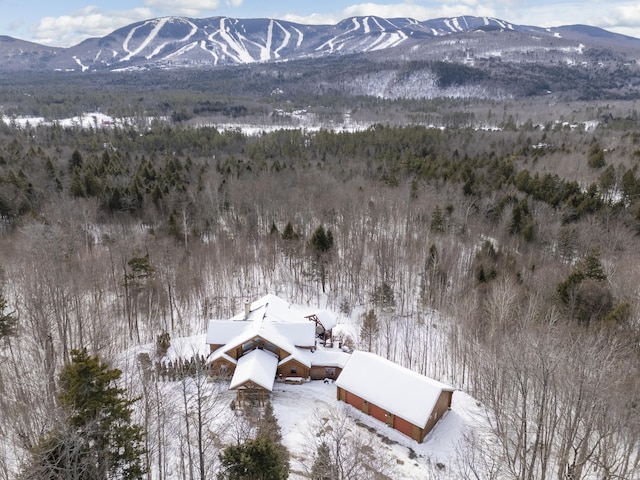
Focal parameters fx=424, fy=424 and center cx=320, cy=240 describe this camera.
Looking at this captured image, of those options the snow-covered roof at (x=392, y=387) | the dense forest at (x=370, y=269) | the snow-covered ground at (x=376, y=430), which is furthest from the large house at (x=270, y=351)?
the dense forest at (x=370, y=269)

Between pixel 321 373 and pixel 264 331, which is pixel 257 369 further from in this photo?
pixel 321 373

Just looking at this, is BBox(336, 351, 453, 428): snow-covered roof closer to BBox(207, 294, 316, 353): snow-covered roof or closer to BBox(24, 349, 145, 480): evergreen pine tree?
BBox(207, 294, 316, 353): snow-covered roof

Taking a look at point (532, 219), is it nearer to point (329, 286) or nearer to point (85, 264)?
point (329, 286)

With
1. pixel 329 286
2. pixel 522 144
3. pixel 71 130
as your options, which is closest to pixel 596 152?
pixel 522 144

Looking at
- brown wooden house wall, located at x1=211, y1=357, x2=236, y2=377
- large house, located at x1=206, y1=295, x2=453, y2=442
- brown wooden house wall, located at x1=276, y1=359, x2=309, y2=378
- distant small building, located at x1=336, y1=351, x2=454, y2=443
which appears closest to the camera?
distant small building, located at x1=336, y1=351, x2=454, y2=443

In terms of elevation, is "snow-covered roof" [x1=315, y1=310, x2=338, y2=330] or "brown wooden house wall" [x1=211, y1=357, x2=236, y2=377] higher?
"snow-covered roof" [x1=315, y1=310, x2=338, y2=330]

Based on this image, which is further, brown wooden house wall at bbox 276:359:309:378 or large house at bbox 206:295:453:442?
brown wooden house wall at bbox 276:359:309:378

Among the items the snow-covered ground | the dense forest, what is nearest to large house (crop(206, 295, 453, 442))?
the snow-covered ground
